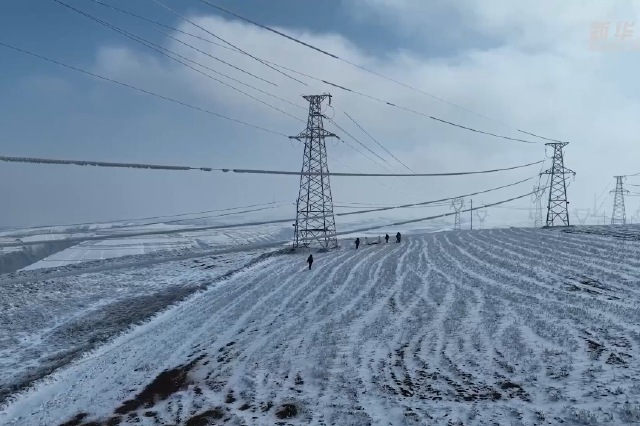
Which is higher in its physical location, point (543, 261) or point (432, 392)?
point (543, 261)

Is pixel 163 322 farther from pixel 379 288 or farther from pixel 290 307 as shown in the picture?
pixel 379 288

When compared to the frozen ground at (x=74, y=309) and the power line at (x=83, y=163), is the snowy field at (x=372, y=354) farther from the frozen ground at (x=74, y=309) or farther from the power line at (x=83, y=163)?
the power line at (x=83, y=163)

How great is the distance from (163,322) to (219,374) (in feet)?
32.0

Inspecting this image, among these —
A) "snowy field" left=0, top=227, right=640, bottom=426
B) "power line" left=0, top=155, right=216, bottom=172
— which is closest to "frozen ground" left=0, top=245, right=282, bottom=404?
Answer: "snowy field" left=0, top=227, right=640, bottom=426

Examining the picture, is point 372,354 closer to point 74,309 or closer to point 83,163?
point 83,163

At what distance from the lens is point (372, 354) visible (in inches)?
444

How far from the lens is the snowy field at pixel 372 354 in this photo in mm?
8211

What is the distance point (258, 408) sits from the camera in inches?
358

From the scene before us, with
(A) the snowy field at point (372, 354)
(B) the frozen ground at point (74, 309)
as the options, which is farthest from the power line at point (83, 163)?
(A) the snowy field at point (372, 354)

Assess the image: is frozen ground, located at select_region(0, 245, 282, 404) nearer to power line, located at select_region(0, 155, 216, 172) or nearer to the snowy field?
the snowy field

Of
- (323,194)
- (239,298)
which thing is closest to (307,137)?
(323,194)

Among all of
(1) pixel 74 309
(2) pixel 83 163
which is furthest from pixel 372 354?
(1) pixel 74 309

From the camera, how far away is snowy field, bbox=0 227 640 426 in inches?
323

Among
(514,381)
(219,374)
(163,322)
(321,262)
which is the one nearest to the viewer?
(514,381)
